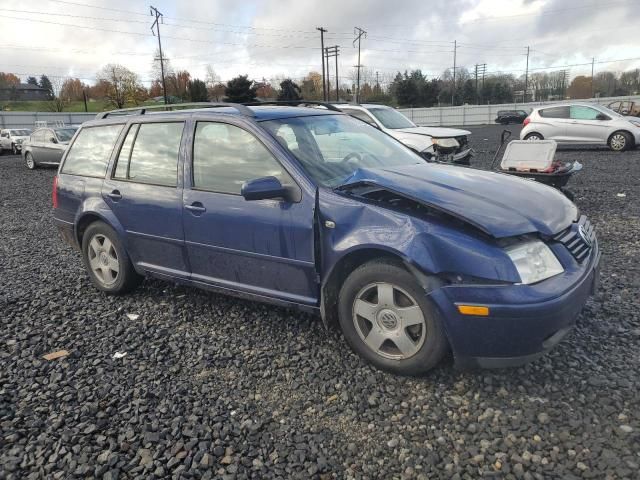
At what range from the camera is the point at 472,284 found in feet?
8.70

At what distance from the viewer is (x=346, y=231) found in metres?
3.05

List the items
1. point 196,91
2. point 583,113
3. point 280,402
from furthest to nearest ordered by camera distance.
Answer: point 196,91 < point 583,113 < point 280,402

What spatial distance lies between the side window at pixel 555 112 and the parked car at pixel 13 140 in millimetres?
24798

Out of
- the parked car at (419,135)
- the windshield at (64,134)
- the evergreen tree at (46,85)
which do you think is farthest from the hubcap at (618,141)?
the evergreen tree at (46,85)

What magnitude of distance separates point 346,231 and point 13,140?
94.3ft

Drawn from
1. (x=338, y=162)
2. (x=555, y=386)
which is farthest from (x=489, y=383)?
(x=338, y=162)

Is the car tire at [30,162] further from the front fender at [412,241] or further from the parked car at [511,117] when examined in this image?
the parked car at [511,117]

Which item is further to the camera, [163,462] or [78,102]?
[78,102]

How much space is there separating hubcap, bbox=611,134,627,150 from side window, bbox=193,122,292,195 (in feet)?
50.0

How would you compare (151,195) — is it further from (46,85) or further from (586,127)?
(46,85)

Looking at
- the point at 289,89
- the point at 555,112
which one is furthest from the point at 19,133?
the point at 555,112

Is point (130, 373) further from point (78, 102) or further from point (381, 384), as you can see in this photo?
point (78, 102)

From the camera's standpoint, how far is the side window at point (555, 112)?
15.6m

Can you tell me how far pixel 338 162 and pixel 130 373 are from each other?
2.05 meters
